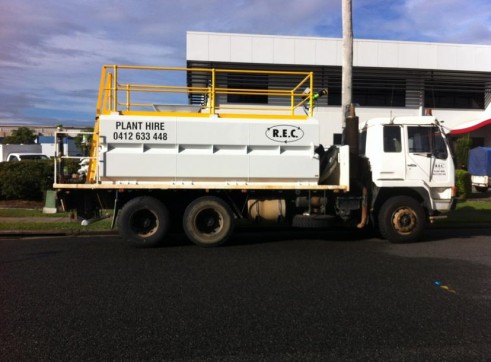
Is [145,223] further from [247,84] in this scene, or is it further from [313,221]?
[247,84]

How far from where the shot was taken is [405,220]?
372 inches

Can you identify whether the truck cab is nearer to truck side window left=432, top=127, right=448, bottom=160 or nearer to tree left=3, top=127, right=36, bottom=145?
truck side window left=432, top=127, right=448, bottom=160

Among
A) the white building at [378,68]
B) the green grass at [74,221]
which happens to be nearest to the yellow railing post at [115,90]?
the green grass at [74,221]

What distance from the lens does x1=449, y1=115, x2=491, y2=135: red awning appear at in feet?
74.4

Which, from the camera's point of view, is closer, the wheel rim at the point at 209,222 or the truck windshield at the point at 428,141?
the wheel rim at the point at 209,222

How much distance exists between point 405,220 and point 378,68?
14.5m

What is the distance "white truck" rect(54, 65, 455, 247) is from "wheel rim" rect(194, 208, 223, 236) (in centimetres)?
2

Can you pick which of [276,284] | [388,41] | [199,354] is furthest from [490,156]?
[199,354]

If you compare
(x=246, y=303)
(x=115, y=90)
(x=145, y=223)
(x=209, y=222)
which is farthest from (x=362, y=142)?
(x=246, y=303)

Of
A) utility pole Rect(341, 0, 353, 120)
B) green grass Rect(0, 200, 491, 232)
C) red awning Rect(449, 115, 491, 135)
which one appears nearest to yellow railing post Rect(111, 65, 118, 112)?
green grass Rect(0, 200, 491, 232)

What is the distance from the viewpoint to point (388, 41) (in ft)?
71.5

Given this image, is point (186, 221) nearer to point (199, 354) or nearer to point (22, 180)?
point (199, 354)

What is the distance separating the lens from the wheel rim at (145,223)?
29.6ft

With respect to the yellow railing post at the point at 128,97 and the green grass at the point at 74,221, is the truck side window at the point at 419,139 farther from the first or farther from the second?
the yellow railing post at the point at 128,97
